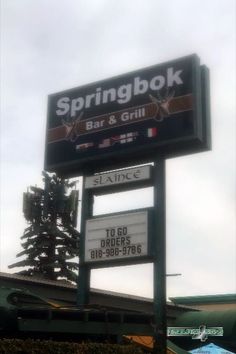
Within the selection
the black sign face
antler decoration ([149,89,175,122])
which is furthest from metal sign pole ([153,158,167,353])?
antler decoration ([149,89,175,122])

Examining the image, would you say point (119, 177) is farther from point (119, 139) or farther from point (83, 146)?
point (83, 146)

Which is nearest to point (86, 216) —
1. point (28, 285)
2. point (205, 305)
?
point (28, 285)

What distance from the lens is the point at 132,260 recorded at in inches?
661

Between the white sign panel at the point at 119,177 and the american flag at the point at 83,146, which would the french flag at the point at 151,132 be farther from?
the american flag at the point at 83,146

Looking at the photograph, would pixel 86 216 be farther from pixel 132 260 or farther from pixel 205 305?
pixel 205 305

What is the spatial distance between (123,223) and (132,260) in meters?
1.20

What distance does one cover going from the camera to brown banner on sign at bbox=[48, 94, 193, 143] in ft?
58.4

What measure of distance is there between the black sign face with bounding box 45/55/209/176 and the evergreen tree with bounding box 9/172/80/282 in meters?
20.3

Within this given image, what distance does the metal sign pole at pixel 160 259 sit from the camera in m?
15.4

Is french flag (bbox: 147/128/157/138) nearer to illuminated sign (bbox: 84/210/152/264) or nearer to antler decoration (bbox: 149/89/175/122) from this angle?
antler decoration (bbox: 149/89/175/122)

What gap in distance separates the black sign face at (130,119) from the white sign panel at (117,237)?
2.30m

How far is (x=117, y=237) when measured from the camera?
17156mm

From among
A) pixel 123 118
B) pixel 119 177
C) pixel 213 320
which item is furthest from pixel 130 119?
pixel 213 320

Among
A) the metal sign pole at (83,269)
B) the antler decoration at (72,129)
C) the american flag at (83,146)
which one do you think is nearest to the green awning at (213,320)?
the metal sign pole at (83,269)
